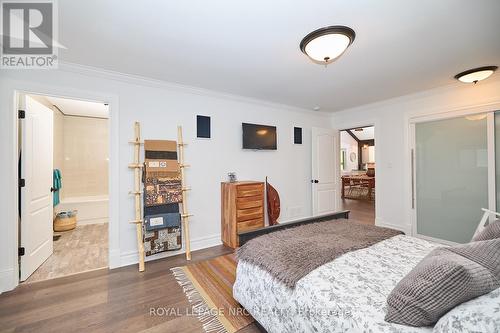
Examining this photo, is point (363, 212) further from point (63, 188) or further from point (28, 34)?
point (63, 188)

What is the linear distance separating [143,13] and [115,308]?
8.25 ft

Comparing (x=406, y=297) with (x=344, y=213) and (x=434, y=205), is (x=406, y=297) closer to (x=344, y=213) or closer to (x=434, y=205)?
(x=344, y=213)

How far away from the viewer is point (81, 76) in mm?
2539

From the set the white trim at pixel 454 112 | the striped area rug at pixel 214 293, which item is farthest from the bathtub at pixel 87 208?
the white trim at pixel 454 112

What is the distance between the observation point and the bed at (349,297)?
0.81m

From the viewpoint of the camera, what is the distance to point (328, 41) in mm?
1841

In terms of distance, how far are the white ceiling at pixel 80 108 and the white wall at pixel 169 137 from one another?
5.36ft

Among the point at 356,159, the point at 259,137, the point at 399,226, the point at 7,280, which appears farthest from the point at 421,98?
the point at 356,159

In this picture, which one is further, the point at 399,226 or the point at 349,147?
the point at 349,147

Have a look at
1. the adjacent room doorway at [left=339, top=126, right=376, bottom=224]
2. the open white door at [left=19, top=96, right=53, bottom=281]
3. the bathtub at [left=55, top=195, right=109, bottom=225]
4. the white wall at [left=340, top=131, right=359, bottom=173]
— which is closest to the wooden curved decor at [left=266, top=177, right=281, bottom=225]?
the open white door at [left=19, top=96, right=53, bottom=281]

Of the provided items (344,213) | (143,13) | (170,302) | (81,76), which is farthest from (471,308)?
(81,76)

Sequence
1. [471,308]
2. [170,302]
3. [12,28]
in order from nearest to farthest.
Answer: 1. [471,308]
2. [12,28]
3. [170,302]

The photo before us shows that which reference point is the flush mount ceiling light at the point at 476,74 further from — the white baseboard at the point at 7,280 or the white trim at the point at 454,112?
the white baseboard at the point at 7,280

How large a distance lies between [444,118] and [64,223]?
6.97m
